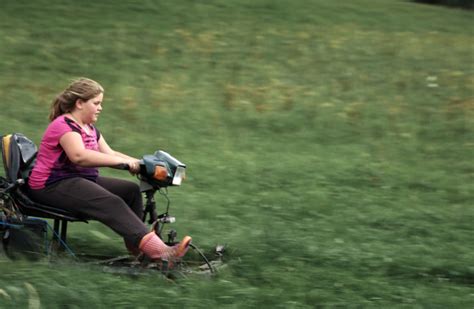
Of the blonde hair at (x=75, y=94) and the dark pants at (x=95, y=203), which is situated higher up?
the blonde hair at (x=75, y=94)

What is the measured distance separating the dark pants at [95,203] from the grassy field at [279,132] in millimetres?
363

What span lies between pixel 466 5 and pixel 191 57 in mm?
7737

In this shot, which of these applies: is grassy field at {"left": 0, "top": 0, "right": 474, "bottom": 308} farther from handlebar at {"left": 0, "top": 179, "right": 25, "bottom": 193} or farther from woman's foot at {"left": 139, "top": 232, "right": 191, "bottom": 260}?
handlebar at {"left": 0, "top": 179, "right": 25, "bottom": 193}

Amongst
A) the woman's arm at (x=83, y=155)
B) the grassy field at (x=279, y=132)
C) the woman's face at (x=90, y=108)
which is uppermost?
the woman's face at (x=90, y=108)

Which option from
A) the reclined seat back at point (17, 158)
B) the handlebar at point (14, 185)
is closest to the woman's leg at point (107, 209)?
the handlebar at point (14, 185)

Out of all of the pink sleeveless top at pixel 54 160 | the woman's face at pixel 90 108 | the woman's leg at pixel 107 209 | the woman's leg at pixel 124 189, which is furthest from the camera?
the woman's leg at pixel 124 189

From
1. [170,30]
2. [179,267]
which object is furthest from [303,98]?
[179,267]

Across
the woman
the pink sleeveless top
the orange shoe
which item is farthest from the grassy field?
the pink sleeveless top

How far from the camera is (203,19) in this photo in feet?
54.2

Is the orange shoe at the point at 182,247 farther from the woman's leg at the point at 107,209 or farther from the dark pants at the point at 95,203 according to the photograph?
the dark pants at the point at 95,203

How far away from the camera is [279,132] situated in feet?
39.9

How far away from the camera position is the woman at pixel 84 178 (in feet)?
21.6

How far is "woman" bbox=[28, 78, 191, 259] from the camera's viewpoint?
6.59m

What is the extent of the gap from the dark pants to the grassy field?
363 millimetres
